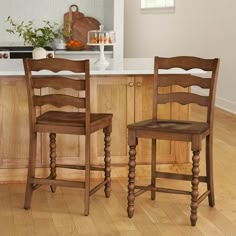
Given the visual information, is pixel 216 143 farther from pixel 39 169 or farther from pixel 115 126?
pixel 39 169

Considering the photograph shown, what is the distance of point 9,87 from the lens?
4.38 metres

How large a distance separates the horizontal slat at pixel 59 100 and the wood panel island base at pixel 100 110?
1.90 ft

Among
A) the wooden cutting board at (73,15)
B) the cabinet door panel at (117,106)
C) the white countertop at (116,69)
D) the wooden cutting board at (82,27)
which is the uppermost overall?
the wooden cutting board at (73,15)

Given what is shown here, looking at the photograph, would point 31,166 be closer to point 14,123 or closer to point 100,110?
point 14,123

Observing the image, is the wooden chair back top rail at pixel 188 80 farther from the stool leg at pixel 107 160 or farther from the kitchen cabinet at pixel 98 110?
Result: the kitchen cabinet at pixel 98 110

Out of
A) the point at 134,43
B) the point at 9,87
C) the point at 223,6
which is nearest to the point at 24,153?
the point at 9,87

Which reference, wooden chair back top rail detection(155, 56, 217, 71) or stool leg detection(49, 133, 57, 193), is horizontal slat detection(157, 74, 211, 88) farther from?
stool leg detection(49, 133, 57, 193)

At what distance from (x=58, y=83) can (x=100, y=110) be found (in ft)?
2.67

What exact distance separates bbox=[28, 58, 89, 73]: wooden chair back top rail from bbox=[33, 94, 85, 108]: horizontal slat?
6.8 inches

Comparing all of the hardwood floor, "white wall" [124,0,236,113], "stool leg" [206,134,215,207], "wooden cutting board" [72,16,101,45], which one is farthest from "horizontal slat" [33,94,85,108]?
"white wall" [124,0,236,113]

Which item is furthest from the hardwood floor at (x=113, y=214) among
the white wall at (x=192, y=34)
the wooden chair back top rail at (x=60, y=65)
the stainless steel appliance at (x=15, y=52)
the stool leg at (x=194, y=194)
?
the white wall at (x=192, y=34)

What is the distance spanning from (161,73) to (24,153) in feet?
3.85

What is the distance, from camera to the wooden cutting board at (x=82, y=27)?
717cm

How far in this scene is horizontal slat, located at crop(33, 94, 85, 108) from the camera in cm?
373
